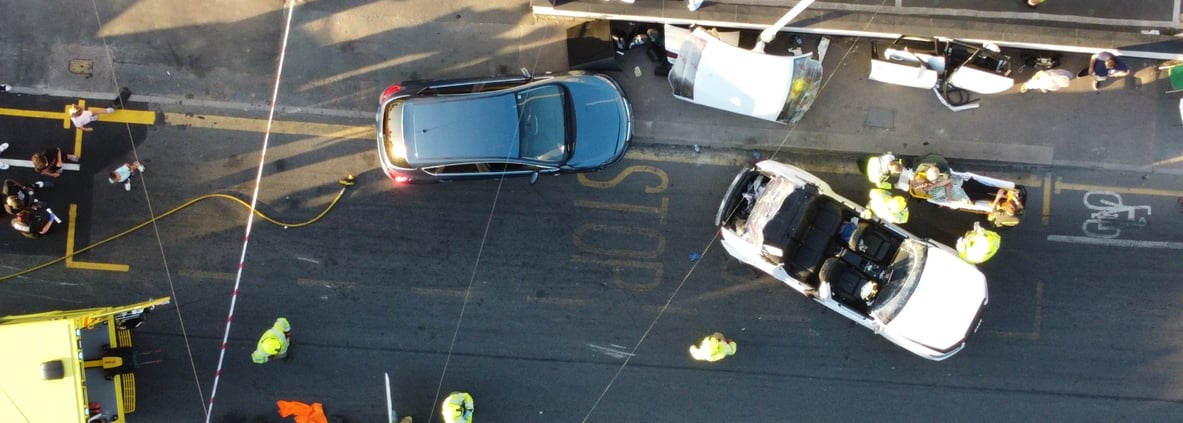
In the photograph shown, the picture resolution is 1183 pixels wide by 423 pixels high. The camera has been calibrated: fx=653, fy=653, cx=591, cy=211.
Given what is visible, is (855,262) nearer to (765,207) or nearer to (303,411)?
(765,207)

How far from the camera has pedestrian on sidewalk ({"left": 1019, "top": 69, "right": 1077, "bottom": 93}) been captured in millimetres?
9602

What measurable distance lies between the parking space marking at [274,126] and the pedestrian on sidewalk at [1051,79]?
10.1 m

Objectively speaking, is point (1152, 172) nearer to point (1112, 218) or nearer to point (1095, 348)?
point (1112, 218)

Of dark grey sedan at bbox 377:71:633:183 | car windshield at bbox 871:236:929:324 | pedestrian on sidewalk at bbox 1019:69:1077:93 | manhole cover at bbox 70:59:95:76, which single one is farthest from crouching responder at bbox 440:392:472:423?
pedestrian on sidewalk at bbox 1019:69:1077:93

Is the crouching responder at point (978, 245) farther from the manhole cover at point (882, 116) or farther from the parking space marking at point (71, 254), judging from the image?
the parking space marking at point (71, 254)

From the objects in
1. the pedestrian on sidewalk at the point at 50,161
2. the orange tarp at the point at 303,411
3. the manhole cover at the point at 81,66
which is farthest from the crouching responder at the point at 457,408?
the manhole cover at the point at 81,66

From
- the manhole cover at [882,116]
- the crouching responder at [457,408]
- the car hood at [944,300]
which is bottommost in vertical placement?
the crouching responder at [457,408]

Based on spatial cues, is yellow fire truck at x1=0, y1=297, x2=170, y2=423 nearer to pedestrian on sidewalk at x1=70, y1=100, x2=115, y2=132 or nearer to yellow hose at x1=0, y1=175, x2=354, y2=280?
yellow hose at x1=0, y1=175, x2=354, y2=280

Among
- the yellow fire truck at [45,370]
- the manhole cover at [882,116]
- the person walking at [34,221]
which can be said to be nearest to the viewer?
the yellow fire truck at [45,370]

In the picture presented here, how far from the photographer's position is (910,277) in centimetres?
920

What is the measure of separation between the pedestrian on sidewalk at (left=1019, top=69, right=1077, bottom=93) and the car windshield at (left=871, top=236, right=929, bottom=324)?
3136 mm

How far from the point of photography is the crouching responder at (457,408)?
31.4 ft

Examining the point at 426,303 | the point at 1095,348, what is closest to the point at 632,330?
the point at 426,303

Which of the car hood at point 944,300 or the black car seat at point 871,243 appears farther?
the black car seat at point 871,243
